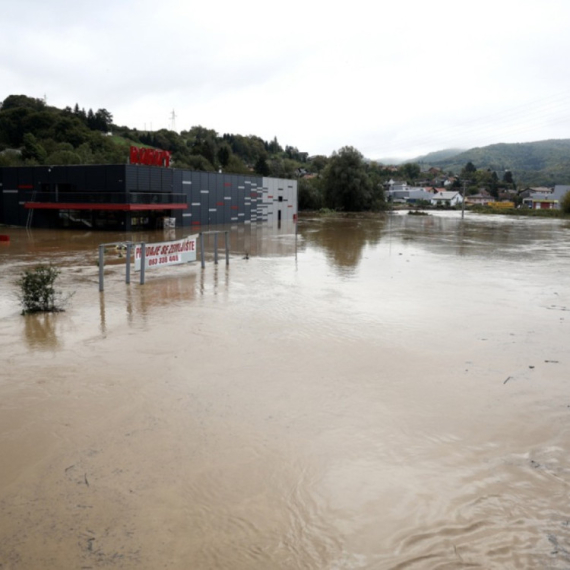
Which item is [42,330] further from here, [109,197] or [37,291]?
[109,197]

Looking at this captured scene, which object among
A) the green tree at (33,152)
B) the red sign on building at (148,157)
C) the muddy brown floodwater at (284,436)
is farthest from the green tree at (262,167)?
the muddy brown floodwater at (284,436)

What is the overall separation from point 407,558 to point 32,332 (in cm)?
1084

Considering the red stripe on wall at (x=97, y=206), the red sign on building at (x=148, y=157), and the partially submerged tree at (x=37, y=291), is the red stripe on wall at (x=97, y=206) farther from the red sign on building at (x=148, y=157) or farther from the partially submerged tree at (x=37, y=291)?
the partially submerged tree at (x=37, y=291)

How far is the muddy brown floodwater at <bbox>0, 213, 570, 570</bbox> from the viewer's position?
5.43m

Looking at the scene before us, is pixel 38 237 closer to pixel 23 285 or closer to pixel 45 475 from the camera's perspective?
pixel 23 285

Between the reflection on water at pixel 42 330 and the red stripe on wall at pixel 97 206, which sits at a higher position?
the red stripe on wall at pixel 97 206

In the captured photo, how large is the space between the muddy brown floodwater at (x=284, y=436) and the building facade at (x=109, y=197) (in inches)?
1207

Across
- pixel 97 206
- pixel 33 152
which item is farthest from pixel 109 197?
pixel 33 152

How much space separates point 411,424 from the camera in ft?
26.7

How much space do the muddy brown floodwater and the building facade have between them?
3065cm

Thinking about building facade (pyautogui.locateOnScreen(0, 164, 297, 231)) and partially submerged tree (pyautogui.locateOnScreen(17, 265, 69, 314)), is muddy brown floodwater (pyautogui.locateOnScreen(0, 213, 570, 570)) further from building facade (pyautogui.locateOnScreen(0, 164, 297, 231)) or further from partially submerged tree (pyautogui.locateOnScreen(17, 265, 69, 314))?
building facade (pyautogui.locateOnScreen(0, 164, 297, 231))

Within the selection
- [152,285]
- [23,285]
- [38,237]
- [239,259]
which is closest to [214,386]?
[23,285]

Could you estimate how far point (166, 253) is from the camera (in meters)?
20.5

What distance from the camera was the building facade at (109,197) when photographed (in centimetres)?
4494
